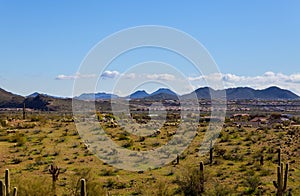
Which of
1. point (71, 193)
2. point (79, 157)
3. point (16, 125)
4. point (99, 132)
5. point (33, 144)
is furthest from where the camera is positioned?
point (16, 125)

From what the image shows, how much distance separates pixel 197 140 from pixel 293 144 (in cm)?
781

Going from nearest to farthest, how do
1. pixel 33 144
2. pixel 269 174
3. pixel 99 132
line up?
pixel 269 174 < pixel 33 144 < pixel 99 132

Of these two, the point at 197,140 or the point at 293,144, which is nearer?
the point at 293,144

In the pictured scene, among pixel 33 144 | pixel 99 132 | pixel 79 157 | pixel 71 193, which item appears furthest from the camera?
pixel 99 132

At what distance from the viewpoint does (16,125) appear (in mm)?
47750

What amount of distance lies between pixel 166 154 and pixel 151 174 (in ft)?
22.0

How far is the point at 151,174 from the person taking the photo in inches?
948

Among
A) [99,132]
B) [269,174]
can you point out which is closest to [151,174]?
[269,174]

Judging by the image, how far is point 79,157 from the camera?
28969 mm

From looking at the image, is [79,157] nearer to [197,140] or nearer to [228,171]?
[228,171]

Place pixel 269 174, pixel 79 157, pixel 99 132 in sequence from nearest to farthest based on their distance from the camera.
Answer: pixel 269 174
pixel 79 157
pixel 99 132

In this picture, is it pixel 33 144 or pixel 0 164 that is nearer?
pixel 0 164

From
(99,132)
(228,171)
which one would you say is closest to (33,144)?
(99,132)

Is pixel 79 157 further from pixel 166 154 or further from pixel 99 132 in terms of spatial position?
pixel 99 132
